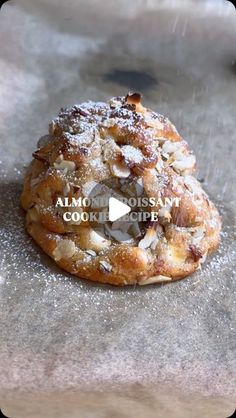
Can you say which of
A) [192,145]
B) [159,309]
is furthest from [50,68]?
[159,309]

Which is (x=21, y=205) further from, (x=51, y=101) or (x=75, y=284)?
(x=51, y=101)

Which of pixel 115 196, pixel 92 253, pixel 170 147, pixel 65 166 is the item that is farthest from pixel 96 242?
pixel 170 147

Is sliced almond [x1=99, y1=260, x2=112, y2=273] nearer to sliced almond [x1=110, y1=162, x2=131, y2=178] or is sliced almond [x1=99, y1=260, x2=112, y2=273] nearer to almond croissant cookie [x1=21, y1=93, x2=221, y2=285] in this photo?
almond croissant cookie [x1=21, y1=93, x2=221, y2=285]

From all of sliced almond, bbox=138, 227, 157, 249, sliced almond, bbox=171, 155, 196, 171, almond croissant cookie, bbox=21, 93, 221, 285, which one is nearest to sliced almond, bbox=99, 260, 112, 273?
almond croissant cookie, bbox=21, 93, 221, 285

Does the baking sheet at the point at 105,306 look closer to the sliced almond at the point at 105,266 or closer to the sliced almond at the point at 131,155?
the sliced almond at the point at 105,266

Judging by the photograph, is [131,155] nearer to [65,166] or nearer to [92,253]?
[65,166]

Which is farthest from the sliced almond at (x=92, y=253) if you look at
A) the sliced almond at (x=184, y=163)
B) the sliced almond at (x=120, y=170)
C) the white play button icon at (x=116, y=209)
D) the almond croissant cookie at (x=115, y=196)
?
the sliced almond at (x=184, y=163)
